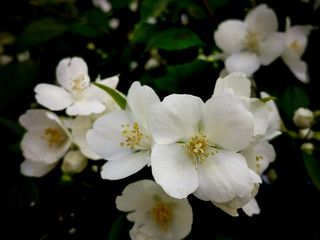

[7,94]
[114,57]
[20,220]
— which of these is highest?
[114,57]

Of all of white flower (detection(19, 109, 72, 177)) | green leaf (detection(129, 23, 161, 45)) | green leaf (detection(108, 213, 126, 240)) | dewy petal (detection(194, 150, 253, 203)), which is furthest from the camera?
green leaf (detection(129, 23, 161, 45))

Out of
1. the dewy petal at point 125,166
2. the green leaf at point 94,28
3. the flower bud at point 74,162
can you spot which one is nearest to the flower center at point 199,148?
the dewy petal at point 125,166

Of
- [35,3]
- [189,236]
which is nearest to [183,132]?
[189,236]

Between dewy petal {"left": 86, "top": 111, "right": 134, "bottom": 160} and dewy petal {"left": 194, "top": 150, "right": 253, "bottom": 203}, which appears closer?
dewy petal {"left": 194, "top": 150, "right": 253, "bottom": 203}

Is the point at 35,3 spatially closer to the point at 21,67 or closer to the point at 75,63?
the point at 21,67

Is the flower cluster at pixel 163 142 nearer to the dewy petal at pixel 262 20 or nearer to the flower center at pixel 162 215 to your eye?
the flower center at pixel 162 215

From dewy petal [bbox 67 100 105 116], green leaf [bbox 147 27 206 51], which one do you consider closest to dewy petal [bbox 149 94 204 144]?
dewy petal [bbox 67 100 105 116]

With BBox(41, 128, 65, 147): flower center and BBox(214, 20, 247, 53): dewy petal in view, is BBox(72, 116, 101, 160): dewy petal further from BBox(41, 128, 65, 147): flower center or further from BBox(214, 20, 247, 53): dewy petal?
BBox(214, 20, 247, 53): dewy petal
